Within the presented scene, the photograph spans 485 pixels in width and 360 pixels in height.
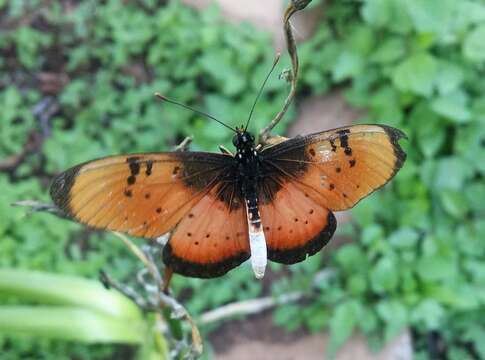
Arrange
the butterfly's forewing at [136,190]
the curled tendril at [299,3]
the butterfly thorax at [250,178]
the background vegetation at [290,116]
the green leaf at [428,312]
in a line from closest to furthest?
the curled tendril at [299,3] → the butterfly's forewing at [136,190] → the butterfly thorax at [250,178] → the green leaf at [428,312] → the background vegetation at [290,116]

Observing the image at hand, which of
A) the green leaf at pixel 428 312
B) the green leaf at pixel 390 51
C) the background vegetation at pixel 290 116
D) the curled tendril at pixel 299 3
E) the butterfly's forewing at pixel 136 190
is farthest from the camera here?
the green leaf at pixel 390 51

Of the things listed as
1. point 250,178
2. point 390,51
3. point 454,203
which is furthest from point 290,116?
point 250,178

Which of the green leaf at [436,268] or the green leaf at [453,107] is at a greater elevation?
the green leaf at [453,107]

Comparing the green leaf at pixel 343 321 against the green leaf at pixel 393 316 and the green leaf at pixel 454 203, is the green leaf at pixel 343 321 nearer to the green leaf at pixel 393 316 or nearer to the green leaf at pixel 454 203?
the green leaf at pixel 393 316

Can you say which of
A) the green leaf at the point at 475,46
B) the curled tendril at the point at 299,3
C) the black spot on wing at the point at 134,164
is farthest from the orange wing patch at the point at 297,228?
the green leaf at the point at 475,46

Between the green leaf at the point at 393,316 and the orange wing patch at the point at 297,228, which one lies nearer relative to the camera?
the orange wing patch at the point at 297,228

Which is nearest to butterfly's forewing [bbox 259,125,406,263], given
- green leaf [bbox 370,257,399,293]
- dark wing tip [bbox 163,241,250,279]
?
dark wing tip [bbox 163,241,250,279]

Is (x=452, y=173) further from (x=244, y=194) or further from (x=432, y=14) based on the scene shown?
(x=244, y=194)
